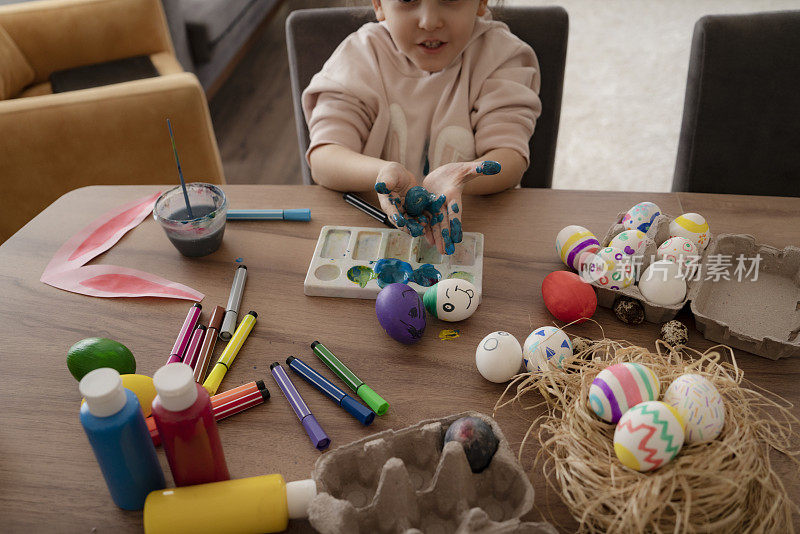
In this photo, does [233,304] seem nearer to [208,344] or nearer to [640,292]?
[208,344]

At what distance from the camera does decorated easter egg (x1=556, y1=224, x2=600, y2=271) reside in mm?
860

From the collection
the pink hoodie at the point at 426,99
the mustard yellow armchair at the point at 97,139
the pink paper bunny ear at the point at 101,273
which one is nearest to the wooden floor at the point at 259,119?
the mustard yellow armchair at the point at 97,139

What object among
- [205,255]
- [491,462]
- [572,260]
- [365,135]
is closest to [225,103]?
[365,135]

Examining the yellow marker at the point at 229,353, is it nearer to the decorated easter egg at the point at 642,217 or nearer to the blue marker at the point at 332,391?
the blue marker at the point at 332,391

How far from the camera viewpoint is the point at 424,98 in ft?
3.87

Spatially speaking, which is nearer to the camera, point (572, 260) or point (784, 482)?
point (784, 482)

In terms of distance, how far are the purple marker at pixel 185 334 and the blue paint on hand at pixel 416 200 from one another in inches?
13.1

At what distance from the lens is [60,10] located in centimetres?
184

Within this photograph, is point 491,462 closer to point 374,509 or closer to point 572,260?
point 374,509

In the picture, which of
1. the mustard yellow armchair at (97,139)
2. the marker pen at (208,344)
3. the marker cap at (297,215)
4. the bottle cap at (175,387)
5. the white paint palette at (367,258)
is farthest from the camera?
the mustard yellow armchair at (97,139)

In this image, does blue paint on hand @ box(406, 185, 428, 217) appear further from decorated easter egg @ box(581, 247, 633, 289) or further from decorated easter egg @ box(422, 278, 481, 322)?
decorated easter egg @ box(581, 247, 633, 289)

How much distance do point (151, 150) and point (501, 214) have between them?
1005 mm

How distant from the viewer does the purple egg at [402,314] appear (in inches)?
29.8

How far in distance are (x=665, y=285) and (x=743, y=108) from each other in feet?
2.12
